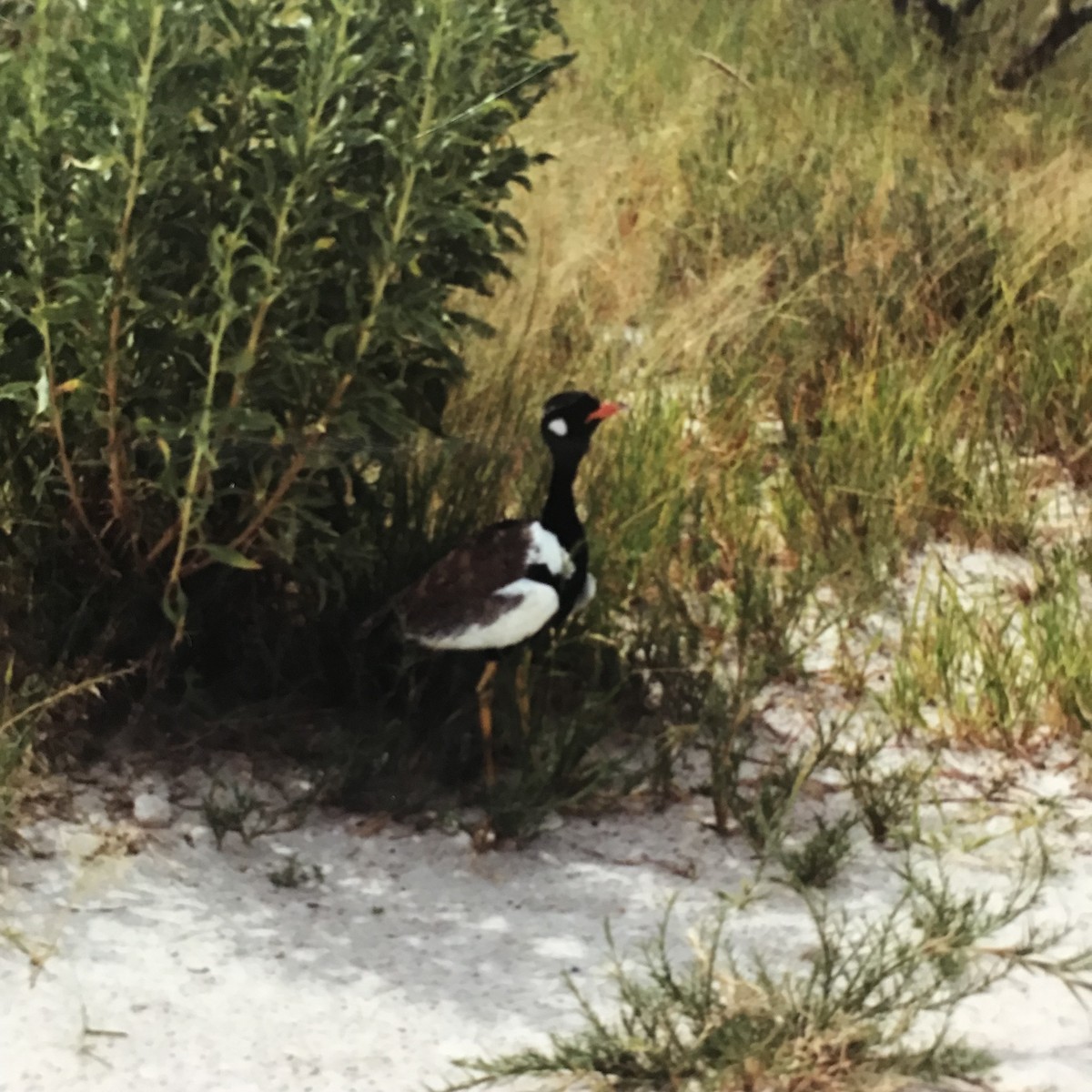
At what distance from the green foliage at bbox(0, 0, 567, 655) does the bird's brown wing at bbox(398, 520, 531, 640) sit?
0.15 meters

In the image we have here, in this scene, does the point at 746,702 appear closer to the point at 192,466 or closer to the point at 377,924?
the point at 377,924

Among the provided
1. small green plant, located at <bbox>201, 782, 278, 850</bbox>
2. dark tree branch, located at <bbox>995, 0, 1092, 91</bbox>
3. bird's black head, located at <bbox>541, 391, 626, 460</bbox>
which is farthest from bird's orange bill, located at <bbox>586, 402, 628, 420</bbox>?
dark tree branch, located at <bbox>995, 0, 1092, 91</bbox>

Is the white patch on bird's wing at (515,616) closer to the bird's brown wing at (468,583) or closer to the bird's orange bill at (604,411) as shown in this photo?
the bird's brown wing at (468,583)

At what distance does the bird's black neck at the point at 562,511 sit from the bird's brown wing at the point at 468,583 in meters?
0.05

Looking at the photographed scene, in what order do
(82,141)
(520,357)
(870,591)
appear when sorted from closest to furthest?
(82,141) < (870,591) < (520,357)

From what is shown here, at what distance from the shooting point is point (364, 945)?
242 centimetres

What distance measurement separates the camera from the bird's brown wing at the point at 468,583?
8.75 feet

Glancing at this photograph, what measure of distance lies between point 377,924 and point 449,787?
0.41 metres

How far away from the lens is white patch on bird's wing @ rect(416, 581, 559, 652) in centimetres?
262

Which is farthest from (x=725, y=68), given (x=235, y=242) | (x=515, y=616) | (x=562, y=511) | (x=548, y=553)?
(x=235, y=242)

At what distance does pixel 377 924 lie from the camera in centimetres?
248

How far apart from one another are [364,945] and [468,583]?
0.66 meters

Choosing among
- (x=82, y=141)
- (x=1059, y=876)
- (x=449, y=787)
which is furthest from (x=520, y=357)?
(x=1059, y=876)

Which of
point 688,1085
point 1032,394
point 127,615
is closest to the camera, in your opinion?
point 688,1085
